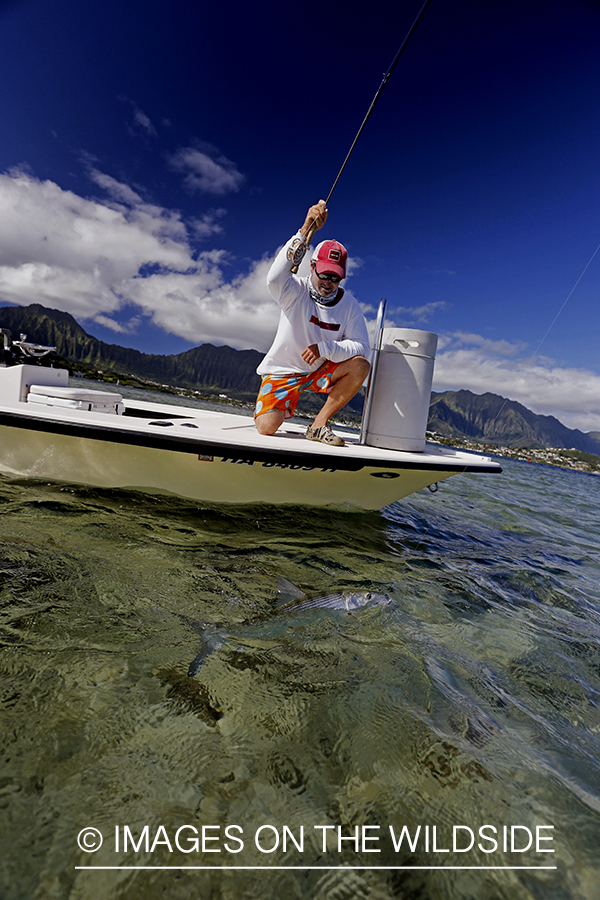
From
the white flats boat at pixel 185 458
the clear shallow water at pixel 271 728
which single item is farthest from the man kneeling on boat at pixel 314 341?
the clear shallow water at pixel 271 728

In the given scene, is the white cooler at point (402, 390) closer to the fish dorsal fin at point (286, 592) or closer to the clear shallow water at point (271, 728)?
the clear shallow water at point (271, 728)

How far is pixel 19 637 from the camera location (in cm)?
162

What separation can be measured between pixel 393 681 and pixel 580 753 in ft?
2.23

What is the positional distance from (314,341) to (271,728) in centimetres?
323

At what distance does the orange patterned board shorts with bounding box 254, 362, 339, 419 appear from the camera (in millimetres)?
4000

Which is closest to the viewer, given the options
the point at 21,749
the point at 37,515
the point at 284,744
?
the point at 21,749

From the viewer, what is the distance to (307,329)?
3.87 metres

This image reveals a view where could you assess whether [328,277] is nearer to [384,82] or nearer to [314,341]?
[314,341]

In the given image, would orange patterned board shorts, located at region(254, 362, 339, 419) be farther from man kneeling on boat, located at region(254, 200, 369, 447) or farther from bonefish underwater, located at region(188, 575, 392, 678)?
bonefish underwater, located at region(188, 575, 392, 678)

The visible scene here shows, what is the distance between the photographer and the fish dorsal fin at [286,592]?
2.31m

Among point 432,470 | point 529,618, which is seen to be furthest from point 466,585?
point 432,470

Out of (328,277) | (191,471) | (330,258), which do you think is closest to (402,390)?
(328,277)

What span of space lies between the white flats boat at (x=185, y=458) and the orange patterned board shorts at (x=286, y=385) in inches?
13.3

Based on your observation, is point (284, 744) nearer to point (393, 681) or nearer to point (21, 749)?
point (393, 681)
